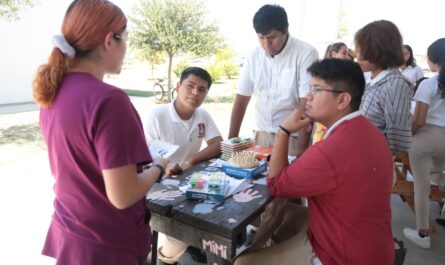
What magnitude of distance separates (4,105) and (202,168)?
9274mm

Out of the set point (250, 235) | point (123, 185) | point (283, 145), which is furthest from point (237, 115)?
point (123, 185)

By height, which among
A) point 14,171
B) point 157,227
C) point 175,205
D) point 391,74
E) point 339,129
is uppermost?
point 391,74

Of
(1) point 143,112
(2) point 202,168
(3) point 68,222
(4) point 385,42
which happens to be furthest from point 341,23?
(3) point 68,222

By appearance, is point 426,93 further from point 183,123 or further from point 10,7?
point 10,7

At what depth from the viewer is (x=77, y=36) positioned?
1.06 m

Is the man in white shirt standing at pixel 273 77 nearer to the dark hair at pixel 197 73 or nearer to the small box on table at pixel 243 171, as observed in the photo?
the dark hair at pixel 197 73

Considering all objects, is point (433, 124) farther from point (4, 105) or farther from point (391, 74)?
point (4, 105)

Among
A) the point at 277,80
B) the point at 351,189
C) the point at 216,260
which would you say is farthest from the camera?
the point at 277,80

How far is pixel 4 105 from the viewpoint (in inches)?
361

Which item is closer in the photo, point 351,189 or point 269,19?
point 351,189

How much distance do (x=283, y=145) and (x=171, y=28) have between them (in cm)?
920

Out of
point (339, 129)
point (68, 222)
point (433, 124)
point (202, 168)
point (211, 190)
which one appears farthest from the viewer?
point (433, 124)

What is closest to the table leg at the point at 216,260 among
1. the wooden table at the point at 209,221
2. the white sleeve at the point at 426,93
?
the wooden table at the point at 209,221

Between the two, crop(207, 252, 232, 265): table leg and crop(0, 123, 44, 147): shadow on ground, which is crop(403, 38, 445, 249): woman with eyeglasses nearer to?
crop(207, 252, 232, 265): table leg
